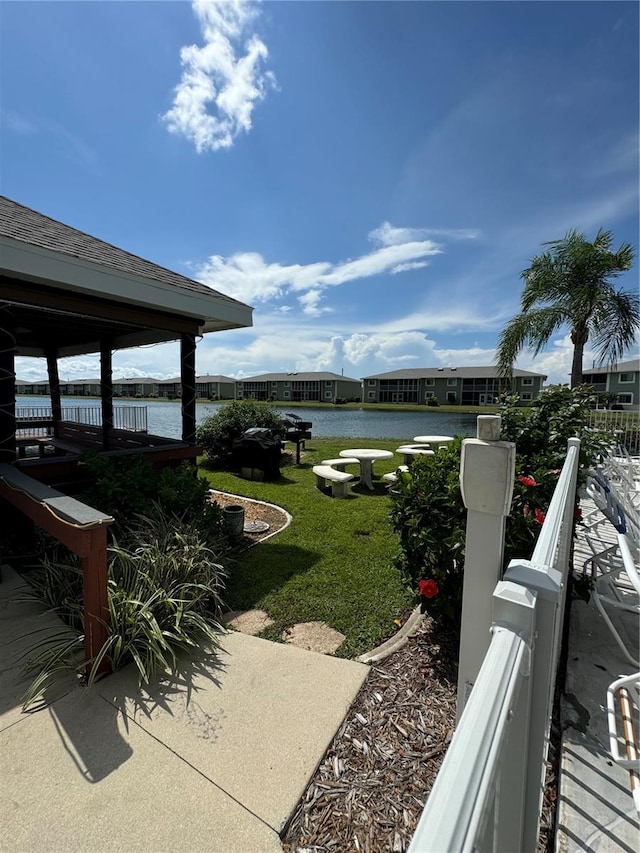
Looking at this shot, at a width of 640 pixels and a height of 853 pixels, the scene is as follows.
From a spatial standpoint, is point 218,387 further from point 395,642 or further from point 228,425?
point 395,642

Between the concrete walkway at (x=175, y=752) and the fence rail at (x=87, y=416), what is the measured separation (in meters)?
7.05

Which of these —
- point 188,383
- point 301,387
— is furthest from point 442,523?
point 301,387

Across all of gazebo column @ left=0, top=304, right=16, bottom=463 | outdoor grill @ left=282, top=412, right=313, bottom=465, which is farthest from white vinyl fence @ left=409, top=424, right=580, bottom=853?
outdoor grill @ left=282, top=412, right=313, bottom=465

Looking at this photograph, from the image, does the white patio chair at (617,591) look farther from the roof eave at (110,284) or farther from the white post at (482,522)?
the roof eave at (110,284)

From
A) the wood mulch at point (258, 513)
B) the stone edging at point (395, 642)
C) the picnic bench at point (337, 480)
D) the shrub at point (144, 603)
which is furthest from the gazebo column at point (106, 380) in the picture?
the stone edging at point (395, 642)

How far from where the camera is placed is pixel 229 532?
201 inches

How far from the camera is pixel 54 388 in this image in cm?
1074

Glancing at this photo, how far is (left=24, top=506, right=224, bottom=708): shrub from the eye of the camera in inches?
108

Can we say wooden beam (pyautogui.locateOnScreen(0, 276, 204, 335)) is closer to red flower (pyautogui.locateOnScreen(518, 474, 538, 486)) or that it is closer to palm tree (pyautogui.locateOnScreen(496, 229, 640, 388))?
red flower (pyautogui.locateOnScreen(518, 474, 538, 486))

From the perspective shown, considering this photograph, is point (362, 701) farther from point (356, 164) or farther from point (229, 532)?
point (356, 164)

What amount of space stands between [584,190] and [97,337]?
1255 centimetres

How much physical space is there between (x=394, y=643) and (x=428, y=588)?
0.72 metres

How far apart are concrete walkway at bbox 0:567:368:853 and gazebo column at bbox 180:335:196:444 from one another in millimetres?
4120

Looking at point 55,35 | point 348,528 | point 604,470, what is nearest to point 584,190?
point 604,470
